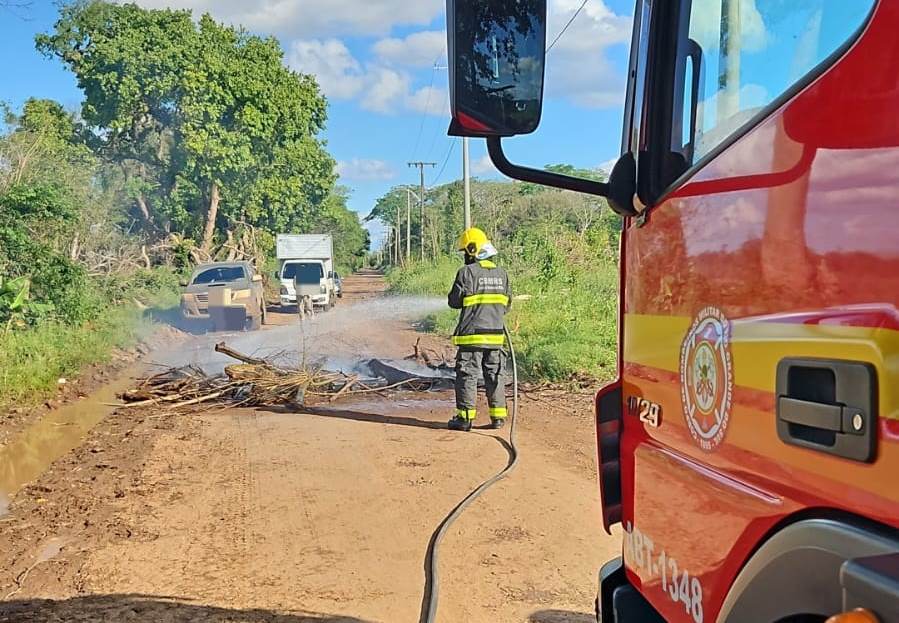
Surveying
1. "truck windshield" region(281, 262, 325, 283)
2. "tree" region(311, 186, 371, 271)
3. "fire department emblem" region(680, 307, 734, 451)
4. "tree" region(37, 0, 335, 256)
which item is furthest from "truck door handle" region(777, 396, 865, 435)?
"tree" region(311, 186, 371, 271)

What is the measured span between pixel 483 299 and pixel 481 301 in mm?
28

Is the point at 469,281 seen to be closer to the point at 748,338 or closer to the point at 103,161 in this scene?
the point at 748,338

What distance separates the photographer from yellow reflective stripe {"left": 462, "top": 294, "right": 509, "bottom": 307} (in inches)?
320

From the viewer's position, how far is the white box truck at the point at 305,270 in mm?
28828

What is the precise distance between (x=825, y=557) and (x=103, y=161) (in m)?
31.9

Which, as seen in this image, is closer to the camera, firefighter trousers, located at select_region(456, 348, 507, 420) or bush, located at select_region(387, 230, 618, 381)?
firefighter trousers, located at select_region(456, 348, 507, 420)

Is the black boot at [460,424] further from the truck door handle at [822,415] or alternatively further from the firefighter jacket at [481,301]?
the truck door handle at [822,415]

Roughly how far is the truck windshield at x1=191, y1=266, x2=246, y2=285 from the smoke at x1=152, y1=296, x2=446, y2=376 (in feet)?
5.27

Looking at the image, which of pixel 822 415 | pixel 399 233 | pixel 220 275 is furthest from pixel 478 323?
pixel 399 233

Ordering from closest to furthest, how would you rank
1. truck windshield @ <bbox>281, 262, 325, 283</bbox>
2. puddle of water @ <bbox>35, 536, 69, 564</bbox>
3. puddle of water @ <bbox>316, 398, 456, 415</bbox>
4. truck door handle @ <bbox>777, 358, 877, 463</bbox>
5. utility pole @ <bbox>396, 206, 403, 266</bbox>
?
truck door handle @ <bbox>777, 358, 877, 463</bbox>
puddle of water @ <bbox>35, 536, 69, 564</bbox>
puddle of water @ <bbox>316, 398, 456, 415</bbox>
truck windshield @ <bbox>281, 262, 325, 283</bbox>
utility pole @ <bbox>396, 206, 403, 266</bbox>

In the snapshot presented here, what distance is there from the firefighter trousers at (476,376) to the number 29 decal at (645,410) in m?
6.03

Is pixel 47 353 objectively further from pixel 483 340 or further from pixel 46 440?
pixel 483 340

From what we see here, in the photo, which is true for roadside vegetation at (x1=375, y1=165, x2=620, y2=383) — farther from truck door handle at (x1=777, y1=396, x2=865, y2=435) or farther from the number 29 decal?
truck door handle at (x1=777, y1=396, x2=865, y2=435)

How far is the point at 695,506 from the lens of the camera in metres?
1.75
